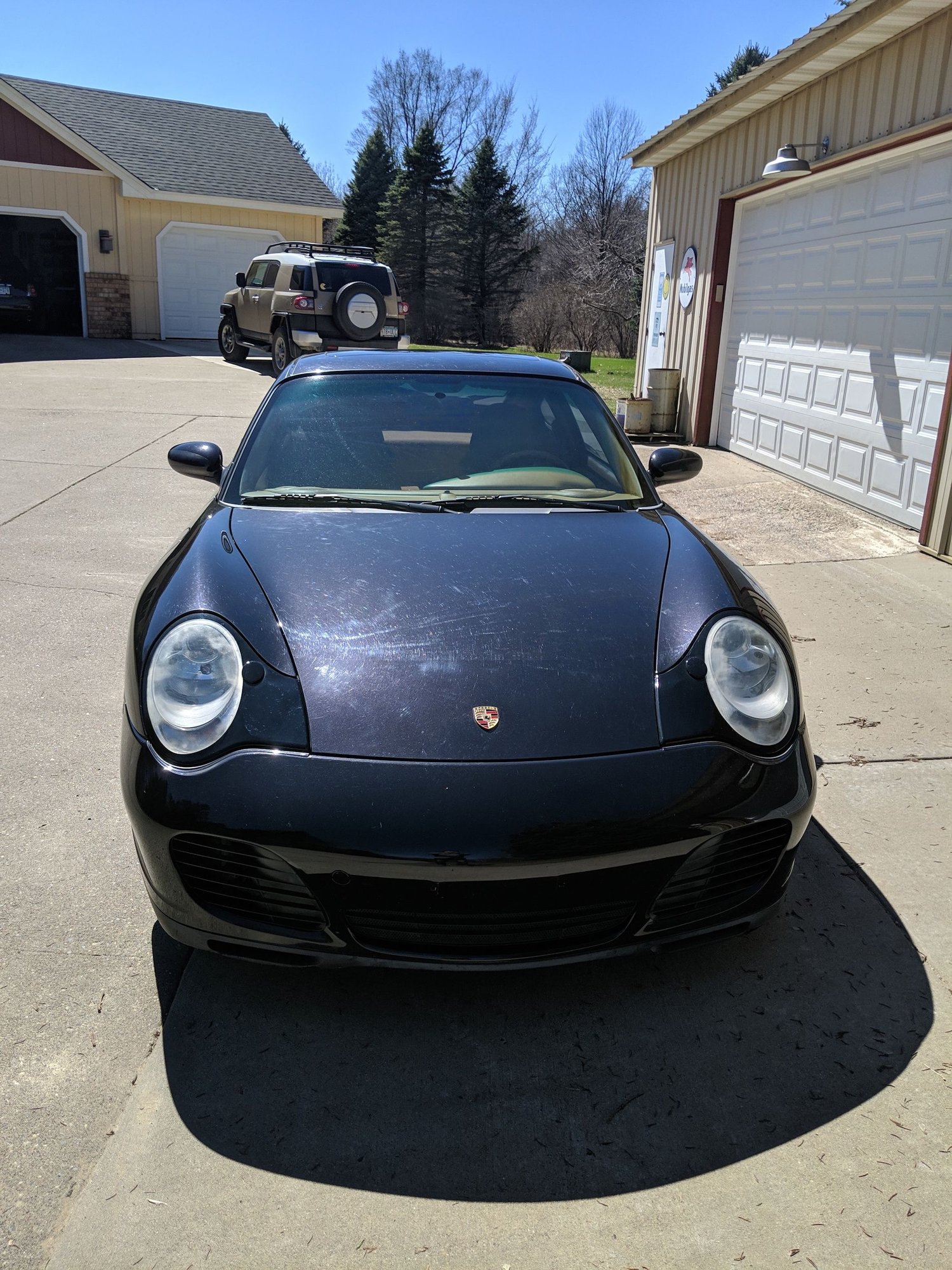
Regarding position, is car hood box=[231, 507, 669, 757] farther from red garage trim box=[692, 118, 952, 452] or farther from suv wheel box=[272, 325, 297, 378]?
suv wheel box=[272, 325, 297, 378]

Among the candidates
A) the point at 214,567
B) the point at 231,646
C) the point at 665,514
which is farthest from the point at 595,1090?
the point at 665,514

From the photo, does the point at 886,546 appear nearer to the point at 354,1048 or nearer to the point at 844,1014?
the point at 844,1014

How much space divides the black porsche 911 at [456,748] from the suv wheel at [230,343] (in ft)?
53.7

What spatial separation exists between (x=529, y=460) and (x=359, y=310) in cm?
1255

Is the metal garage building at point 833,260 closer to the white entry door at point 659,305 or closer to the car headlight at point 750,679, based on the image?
the white entry door at point 659,305

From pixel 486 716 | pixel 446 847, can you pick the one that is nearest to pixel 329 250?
pixel 486 716

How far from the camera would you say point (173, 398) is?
1341cm

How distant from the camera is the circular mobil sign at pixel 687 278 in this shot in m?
11.3

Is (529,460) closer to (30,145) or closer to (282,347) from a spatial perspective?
(282,347)

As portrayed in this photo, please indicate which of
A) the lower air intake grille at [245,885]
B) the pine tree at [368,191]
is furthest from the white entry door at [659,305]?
the pine tree at [368,191]

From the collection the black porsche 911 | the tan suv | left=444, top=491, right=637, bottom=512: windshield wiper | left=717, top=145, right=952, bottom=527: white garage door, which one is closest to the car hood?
the black porsche 911

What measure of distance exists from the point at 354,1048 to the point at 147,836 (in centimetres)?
67

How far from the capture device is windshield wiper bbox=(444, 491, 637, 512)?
3314mm

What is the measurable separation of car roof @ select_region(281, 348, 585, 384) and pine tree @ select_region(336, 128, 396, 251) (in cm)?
4672
